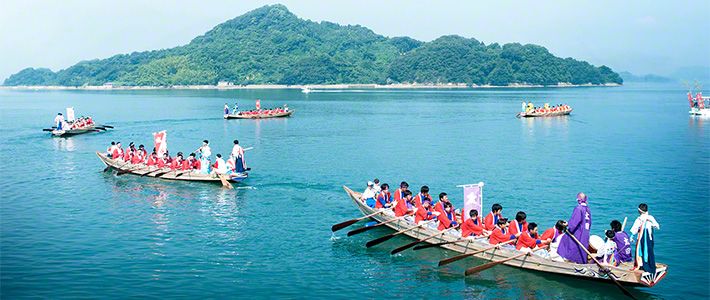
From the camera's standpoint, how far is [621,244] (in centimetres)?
1927

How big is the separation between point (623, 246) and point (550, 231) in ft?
8.15

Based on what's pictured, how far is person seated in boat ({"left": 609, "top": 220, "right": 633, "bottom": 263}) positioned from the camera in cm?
1920

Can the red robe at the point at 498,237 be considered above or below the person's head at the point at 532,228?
below

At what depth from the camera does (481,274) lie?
70.1 feet

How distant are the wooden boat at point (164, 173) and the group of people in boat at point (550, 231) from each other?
1403 cm

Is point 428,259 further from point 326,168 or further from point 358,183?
point 326,168

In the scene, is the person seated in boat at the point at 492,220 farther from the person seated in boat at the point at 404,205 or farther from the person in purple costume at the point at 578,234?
the person seated in boat at the point at 404,205

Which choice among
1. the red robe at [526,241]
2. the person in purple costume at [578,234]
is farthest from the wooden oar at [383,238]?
the person in purple costume at [578,234]

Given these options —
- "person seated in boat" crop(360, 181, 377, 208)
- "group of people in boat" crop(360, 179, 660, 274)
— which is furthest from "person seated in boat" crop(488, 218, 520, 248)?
"person seated in boat" crop(360, 181, 377, 208)

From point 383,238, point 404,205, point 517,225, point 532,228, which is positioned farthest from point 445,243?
point 532,228

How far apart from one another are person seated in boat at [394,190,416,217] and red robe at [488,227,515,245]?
453 centimetres

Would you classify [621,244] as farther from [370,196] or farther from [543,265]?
[370,196]

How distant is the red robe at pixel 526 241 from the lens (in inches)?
821

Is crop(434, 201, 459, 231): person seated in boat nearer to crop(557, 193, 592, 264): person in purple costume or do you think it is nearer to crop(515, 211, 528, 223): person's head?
crop(515, 211, 528, 223): person's head
